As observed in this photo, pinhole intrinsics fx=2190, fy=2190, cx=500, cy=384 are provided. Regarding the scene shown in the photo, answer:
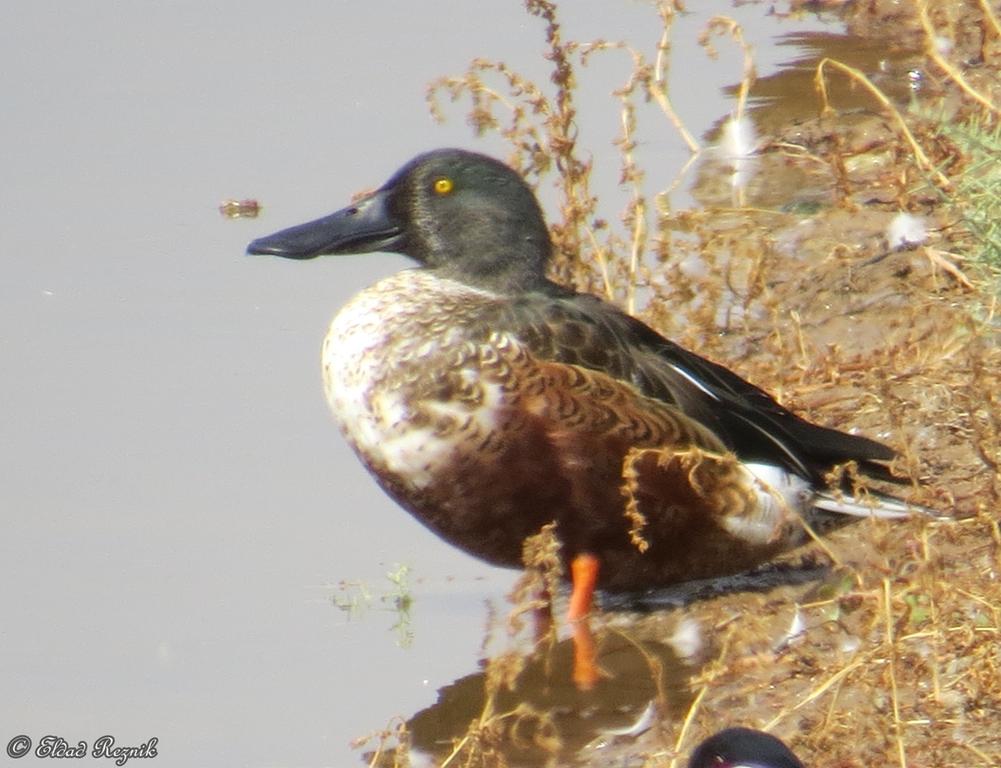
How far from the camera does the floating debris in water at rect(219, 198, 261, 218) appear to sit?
7.82 meters

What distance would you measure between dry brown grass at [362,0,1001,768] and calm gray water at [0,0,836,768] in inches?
19.3

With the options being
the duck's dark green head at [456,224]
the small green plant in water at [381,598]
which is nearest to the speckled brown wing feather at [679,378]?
the duck's dark green head at [456,224]

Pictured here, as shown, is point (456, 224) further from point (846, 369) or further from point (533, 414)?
point (846, 369)

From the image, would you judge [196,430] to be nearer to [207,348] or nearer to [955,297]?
[207,348]

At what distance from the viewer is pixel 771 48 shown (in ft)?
31.6

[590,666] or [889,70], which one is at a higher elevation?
[889,70]

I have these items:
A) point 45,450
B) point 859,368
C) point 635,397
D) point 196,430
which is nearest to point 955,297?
point 859,368

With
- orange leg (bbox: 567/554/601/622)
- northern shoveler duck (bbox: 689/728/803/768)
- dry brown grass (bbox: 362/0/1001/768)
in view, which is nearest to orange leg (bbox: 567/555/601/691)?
orange leg (bbox: 567/554/601/622)

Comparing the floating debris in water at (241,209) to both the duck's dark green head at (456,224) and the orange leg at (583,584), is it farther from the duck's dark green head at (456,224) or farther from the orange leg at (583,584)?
the orange leg at (583,584)

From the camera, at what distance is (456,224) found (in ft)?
18.2

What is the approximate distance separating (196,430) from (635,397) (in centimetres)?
161

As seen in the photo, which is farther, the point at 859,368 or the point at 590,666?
the point at 859,368

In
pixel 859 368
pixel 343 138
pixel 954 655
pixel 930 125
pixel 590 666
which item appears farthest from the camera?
pixel 343 138

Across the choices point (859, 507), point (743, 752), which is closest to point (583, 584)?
point (859, 507)
